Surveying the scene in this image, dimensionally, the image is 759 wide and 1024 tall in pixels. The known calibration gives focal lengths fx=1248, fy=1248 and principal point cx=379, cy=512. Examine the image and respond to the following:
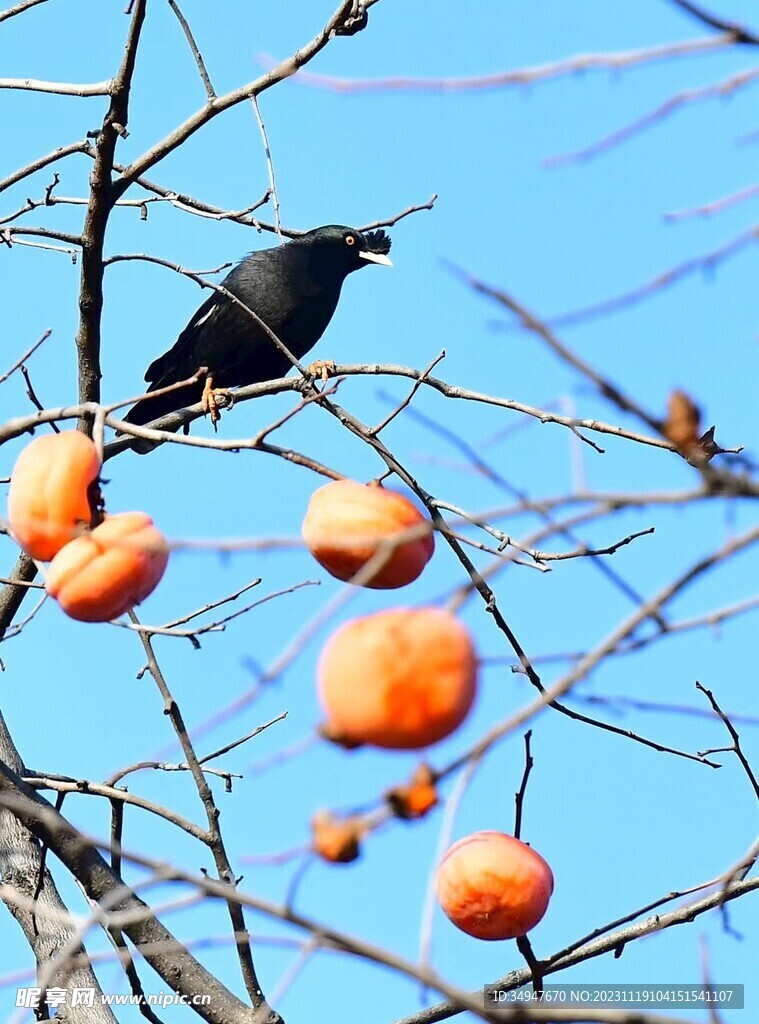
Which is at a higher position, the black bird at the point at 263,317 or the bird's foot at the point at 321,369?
the black bird at the point at 263,317

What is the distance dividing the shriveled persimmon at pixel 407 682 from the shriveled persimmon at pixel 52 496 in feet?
2.62

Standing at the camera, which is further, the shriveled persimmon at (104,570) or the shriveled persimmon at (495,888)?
the shriveled persimmon at (495,888)

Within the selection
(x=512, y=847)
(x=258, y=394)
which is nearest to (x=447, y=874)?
(x=512, y=847)

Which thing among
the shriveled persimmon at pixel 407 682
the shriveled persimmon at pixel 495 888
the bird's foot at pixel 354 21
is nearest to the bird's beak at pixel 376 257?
the bird's foot at pixel 354 21

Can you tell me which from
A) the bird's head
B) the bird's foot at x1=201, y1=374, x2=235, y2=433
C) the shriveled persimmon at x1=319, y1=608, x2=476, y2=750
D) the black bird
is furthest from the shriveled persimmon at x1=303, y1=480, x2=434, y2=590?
the bird's head

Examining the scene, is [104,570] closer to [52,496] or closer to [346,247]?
[52,496]

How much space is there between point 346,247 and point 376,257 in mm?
174

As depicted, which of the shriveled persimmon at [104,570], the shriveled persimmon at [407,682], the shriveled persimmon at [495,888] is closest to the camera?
the shriveled persimmon at [407,682]

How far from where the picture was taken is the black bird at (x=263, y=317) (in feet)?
19.0

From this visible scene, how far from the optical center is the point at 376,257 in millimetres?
6688

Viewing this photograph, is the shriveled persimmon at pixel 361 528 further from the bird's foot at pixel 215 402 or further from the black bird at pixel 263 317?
the black bird at pixel 263 317

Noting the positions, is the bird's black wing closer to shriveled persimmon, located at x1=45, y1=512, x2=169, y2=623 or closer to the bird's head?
the bird's head

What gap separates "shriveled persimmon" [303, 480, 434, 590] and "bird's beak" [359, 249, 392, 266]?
15.7 ft

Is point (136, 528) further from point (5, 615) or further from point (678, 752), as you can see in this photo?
point (5, 615)
